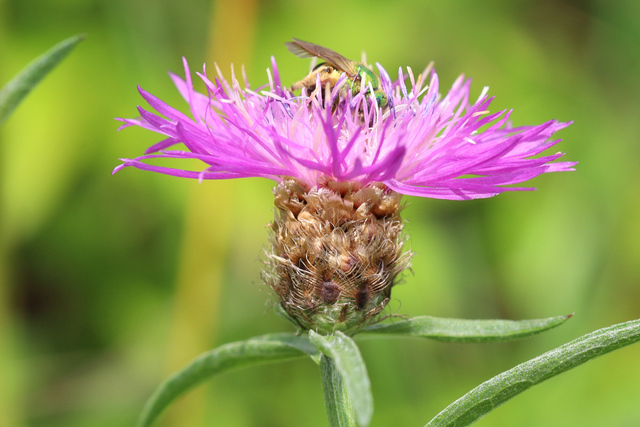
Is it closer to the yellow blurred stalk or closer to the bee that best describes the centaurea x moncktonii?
the bee

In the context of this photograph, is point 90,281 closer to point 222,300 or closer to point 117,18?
point 222,300

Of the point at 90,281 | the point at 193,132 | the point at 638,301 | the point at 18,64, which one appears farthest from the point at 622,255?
the point at 18,64

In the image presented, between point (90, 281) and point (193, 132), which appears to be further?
point (90, 281)

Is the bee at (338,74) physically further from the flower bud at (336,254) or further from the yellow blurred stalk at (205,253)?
the yellow blurred stalk at (205,253)

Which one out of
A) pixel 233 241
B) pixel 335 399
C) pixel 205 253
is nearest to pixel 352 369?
pixel 335 399

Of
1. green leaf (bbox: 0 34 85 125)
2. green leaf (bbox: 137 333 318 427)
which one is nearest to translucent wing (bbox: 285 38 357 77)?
green leaf (bbox: 0 34 85 125)

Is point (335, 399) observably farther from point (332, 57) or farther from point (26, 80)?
point (26, 80)
